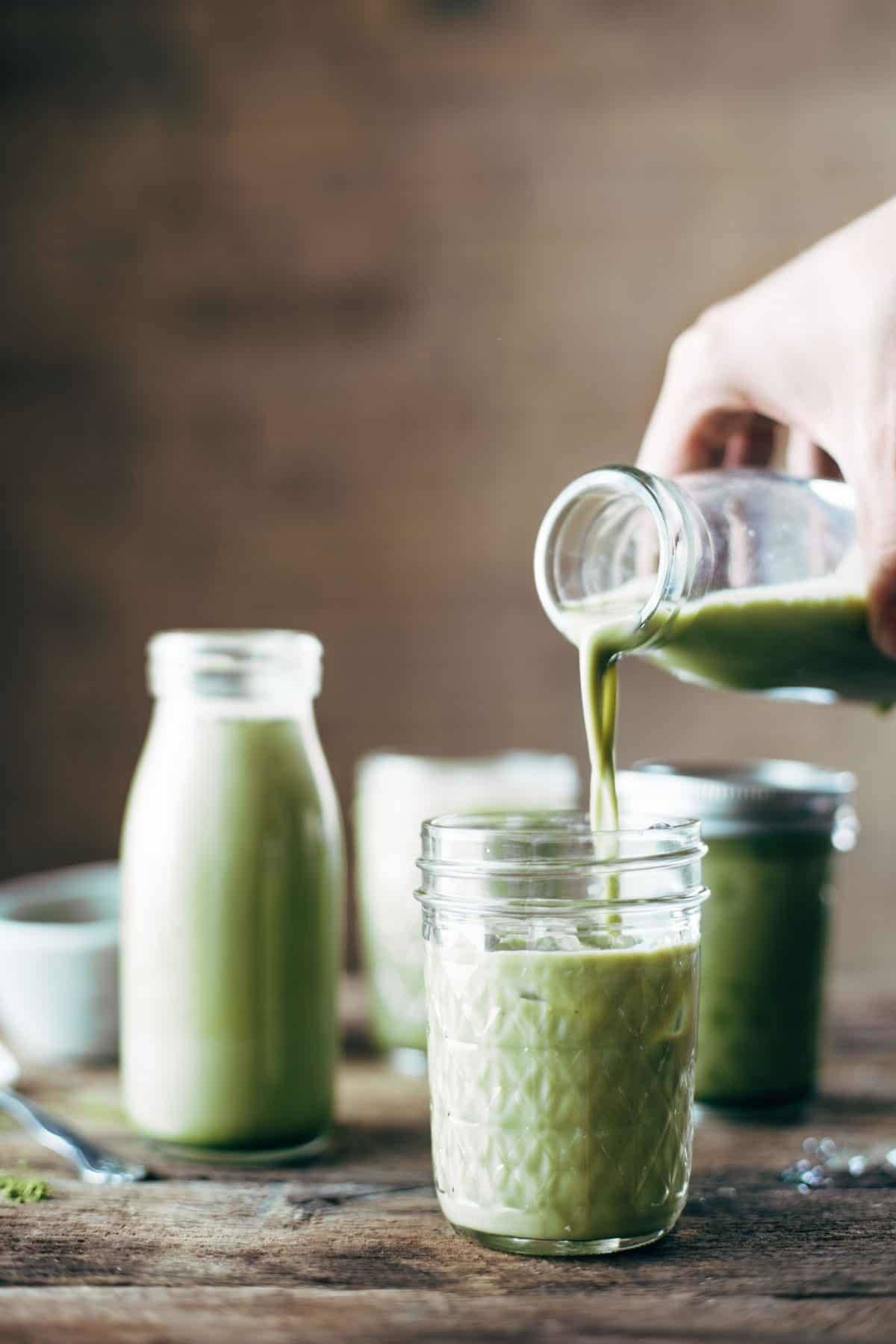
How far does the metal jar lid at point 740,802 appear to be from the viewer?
1.14 meters

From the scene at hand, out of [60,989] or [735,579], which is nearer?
[735,579]

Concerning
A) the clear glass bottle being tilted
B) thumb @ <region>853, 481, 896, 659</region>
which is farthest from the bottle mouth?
thumb @ <region>853, 481, 896, 659</region>

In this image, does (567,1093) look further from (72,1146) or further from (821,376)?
(821,376)

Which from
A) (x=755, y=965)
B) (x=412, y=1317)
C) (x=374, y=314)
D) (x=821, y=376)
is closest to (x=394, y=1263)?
(x=412, y=1317)

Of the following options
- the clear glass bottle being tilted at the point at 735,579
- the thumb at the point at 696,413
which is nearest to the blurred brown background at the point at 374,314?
the thumb at the point at 696,413

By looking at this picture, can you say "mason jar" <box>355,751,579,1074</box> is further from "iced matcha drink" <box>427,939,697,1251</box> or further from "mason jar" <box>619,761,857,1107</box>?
"iced matcha drink" <box>427,939,697,1251</box>

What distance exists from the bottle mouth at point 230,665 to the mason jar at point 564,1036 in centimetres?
25

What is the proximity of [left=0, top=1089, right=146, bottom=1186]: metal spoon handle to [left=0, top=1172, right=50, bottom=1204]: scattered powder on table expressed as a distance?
0.10 feet

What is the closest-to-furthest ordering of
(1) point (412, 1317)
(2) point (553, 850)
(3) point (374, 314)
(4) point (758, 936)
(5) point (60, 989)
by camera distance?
(1) point (412, 1317) → (2) point (553, 850) → (4) point (758, 936) → (5) point (60, 989) → (3) point (374, 314)

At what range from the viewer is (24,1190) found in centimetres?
97

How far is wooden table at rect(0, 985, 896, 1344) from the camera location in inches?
29.8

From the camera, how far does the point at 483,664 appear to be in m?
2.32

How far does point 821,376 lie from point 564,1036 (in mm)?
504

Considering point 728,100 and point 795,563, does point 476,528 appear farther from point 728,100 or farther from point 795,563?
point 795,563
